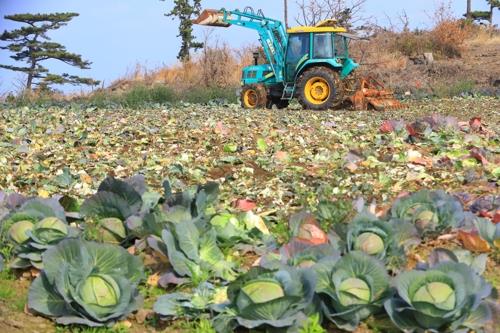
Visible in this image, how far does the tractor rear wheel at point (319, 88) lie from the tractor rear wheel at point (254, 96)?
1.28 m

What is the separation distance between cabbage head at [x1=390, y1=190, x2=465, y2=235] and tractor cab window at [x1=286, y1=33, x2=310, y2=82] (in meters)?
12.5

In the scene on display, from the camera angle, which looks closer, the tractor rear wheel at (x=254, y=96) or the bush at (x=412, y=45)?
the tractor rear wheel at (x=254, y=96)

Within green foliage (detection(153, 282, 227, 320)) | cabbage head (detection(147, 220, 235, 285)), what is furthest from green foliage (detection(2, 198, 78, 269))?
green foliage (detection(153, 282, 227, 320))

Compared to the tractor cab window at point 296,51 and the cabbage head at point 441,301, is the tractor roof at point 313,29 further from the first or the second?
the cabbage head at point 441,301

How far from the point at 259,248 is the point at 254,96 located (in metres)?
13.6

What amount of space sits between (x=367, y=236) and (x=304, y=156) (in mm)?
3037

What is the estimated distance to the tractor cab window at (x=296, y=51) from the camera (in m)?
15.8

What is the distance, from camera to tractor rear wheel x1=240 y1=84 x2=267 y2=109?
16516 millimetres

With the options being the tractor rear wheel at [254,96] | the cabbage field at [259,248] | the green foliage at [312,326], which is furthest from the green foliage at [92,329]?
the tractor rear wheel at [254,96]

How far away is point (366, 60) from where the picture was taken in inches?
1222

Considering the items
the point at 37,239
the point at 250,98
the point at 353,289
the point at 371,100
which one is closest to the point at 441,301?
the point at 353,289

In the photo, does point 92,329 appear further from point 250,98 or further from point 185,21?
point 185,21

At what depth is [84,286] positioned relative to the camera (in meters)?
2.84

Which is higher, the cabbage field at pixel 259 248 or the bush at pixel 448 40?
the bush at pixel 448 40
